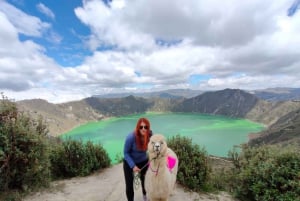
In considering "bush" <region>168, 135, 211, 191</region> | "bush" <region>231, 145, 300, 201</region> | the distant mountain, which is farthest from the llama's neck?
the distant mountain

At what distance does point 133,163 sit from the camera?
4336 millimetres

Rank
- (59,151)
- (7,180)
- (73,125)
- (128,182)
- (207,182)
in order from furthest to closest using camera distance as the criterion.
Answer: (73,125), (59,151), (207,182), (7,180), (128,182)

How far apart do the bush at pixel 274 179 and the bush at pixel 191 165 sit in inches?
50.2

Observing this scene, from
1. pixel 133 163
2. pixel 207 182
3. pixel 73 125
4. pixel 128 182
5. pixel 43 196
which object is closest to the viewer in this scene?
pixel 133 163

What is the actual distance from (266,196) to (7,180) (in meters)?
7.61

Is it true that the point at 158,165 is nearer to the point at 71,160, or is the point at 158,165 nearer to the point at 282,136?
the point at 71,160

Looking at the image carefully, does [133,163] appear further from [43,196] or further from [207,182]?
[207,182]

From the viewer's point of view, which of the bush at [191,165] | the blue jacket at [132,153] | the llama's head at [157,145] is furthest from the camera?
the bush at [191,165]

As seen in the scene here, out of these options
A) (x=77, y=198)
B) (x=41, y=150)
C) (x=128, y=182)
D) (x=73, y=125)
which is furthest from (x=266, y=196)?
(x=73, y=125)

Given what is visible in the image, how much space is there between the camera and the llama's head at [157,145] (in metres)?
4.01

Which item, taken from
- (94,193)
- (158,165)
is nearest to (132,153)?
(158,165)

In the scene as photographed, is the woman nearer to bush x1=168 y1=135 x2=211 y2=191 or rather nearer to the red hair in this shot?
the red hair

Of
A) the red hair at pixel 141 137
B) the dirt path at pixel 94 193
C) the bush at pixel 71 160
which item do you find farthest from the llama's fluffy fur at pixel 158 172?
the bush at pixel 71 160

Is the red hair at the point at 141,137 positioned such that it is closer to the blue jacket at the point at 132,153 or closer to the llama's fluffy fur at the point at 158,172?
the blue jacket at the point at 132,153
